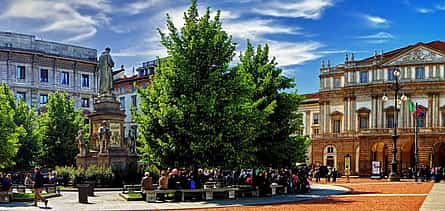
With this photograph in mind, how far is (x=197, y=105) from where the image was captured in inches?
1179

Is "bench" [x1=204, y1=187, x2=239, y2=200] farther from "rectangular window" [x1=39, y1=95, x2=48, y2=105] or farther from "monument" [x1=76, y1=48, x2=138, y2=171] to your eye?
"rectangular window" [x1=39, y1=95, x2=48, y2=105]

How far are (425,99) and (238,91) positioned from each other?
58029 millimetres

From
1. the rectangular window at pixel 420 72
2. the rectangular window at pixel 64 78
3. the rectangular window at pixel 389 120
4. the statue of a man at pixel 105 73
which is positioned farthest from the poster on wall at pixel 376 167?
the statue of a man at pixel 105 73

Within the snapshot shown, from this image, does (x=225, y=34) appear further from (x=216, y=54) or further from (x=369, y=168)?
(x=369, y=168)

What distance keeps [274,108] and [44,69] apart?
41835mm

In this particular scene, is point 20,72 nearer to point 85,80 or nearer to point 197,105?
point 85,80

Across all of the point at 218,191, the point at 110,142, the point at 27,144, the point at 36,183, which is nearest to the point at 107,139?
the point at 110,142

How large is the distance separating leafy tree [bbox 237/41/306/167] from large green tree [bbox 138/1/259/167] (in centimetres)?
704

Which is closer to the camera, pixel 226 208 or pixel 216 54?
pixel 226 208

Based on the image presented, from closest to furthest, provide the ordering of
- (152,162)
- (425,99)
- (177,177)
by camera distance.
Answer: (177,177) → (152,162) → (425,99)

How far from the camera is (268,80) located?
3962 cm

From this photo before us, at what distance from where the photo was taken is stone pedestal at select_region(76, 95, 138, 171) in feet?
120

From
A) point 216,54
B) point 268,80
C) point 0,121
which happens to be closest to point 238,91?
point 216,54

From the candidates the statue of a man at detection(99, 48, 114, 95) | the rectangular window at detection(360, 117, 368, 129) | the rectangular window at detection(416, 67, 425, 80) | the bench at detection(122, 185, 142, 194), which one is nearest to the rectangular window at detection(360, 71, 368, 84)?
the rectangular window at detection(360, 117, 368, 129)
